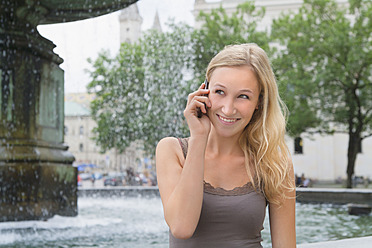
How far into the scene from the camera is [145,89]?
86.9 feet

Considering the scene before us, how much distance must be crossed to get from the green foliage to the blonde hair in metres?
20.7

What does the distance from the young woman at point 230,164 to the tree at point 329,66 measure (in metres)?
20.7

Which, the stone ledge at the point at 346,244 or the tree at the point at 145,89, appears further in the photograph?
the tree at the point at 145,89

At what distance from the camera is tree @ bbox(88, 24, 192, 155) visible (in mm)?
25250

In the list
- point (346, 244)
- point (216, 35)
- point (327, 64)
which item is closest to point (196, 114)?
point (346, 244)

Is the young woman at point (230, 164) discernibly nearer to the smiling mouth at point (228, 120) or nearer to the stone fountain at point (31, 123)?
the smiling mouth at point (228, 120)

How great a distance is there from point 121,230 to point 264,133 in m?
5.37

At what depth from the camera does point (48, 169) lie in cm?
641

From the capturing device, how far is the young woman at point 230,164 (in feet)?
5.75

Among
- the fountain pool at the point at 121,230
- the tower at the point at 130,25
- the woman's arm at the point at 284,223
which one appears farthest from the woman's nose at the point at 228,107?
the tower at the point at 130,25

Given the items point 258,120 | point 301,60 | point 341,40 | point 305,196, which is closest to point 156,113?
point 301,60

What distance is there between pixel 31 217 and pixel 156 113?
19.4 m

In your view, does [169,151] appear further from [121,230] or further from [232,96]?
[121,230]

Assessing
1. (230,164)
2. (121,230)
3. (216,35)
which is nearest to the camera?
(230,164)
